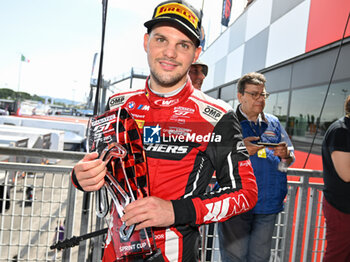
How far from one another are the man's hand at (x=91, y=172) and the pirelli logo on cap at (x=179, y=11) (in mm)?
585

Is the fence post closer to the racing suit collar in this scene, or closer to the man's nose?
the racing suit collar

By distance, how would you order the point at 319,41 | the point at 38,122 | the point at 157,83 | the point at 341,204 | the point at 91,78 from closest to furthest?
1. the point at 157,83
2. the point at 341,204
3. the point at 91,78
4. the point at 319,41
5. the point at 38,122

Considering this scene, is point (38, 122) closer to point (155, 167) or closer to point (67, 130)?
point (67, 130)

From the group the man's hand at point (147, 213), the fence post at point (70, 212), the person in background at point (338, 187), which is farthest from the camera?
the fence post at point (70, 212)

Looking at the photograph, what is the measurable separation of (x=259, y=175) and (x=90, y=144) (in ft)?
4.23

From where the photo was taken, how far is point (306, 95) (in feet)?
12.6

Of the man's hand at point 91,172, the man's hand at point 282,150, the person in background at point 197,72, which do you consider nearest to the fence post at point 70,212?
the man's hand at point 91,172

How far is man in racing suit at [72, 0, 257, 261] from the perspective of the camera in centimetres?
95

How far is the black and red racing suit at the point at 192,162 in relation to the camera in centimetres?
95

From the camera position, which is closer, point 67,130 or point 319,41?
point 319,41

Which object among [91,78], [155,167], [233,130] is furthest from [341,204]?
[91,78]

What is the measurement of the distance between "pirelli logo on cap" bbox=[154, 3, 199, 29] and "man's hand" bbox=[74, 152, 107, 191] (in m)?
0.58

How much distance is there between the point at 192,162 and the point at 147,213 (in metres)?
0.29

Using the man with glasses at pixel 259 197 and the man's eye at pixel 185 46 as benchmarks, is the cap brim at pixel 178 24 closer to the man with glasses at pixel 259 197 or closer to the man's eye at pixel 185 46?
the man's eye at pixel 185 46
